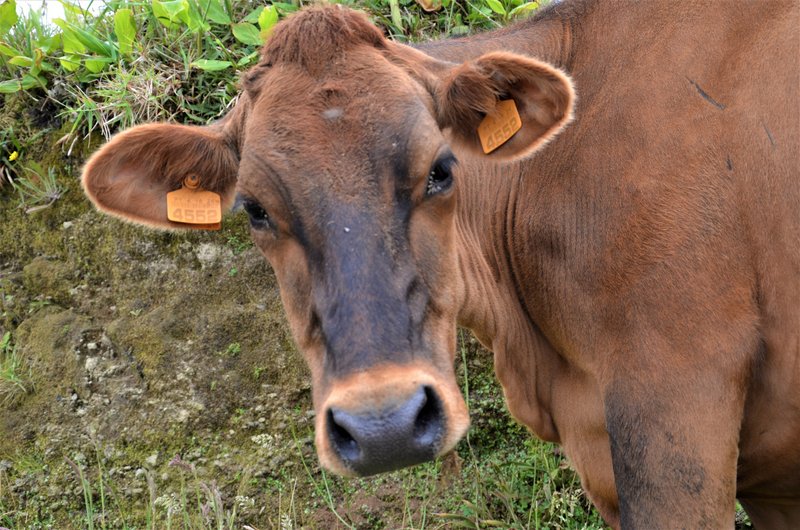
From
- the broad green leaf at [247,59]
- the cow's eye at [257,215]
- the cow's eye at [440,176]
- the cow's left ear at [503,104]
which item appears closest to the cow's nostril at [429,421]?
the cow's eye at [440,176]

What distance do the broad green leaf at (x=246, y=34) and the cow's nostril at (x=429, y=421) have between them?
13.0ft

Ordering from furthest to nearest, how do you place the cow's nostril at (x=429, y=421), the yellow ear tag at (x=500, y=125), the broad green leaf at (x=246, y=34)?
the broad green leaf at (x=246, y=34)
the yellow ear tag at (x=500, y=125)
the cow's nostril at (x=429, y=421)

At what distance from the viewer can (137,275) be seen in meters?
6.76

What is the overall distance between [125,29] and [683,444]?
4894 millimetres

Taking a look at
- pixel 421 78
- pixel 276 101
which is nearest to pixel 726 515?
pixel 421 78

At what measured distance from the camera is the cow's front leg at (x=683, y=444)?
3.74 m

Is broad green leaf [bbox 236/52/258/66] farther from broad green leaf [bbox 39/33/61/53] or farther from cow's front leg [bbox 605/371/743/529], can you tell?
cow's front leg [bbox 605/371/743/529]

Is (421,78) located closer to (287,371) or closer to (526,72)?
(526,72)

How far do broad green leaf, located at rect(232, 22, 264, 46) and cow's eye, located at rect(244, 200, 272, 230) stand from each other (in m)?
3.02

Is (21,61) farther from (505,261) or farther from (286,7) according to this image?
(505,261)

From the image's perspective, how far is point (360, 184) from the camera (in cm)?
352

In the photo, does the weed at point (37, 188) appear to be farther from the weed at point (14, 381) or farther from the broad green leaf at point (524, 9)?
the broad green leaf at point (524, 9)

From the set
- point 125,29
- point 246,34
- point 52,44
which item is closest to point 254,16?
point 246,34

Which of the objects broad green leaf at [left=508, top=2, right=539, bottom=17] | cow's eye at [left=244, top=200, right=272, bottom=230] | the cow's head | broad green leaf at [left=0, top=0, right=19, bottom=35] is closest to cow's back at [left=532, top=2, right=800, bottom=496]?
the cow's head
